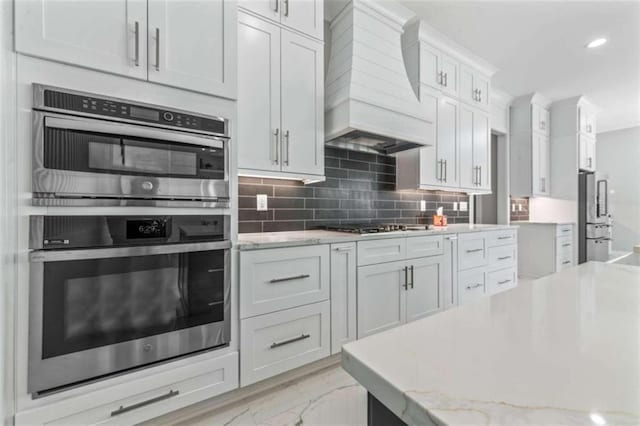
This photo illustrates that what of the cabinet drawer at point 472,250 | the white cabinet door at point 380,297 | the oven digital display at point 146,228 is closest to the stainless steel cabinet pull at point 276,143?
the oven digital display at point 146,228

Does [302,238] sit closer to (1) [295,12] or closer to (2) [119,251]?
(2) [119,251]

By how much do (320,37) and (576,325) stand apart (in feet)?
7.33

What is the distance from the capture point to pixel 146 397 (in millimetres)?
1293

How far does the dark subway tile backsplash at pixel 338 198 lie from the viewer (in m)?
2.24

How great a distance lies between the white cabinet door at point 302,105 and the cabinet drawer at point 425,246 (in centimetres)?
94

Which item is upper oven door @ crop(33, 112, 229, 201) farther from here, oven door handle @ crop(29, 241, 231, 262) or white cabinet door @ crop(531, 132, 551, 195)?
white cabinet door @ crop(531, 132, 551, 195)

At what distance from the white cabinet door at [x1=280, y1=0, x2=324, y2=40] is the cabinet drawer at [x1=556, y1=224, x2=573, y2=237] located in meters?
4.16

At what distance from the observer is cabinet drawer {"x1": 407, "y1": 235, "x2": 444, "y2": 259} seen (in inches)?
90.2

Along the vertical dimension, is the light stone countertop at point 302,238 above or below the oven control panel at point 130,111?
below

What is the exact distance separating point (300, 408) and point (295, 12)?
8.24 ft

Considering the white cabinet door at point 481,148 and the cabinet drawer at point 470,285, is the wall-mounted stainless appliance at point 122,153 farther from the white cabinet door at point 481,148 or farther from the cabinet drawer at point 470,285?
the white cabinet door at point 481,148

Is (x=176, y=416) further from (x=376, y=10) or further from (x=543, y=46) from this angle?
(x=543, y=46)

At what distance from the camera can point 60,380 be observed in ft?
3.70

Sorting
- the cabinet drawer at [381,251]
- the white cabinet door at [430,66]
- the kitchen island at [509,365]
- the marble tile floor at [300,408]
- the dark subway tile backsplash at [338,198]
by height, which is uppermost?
the white cabinet door at [430,66]
